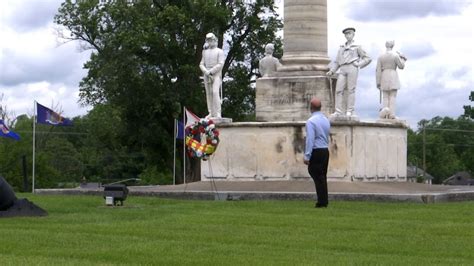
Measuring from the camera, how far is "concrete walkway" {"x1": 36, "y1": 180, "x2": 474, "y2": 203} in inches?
877

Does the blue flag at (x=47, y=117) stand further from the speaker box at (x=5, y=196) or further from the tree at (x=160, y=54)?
the speaker box at (x=5, y=196)

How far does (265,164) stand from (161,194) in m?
3.30

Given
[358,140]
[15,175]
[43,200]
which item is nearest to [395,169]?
[358,140]

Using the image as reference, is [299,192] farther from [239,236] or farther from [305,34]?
[239,236]

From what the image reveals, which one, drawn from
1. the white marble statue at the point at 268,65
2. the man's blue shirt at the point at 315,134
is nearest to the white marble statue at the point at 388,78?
the white marble statue at the point at 268,65

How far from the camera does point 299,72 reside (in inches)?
1114

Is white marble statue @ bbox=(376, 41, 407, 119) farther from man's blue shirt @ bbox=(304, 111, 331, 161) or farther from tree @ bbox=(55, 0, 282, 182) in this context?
tree @ bbox=(55, 0, 282, 182)

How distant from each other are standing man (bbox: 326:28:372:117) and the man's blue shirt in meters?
6.67

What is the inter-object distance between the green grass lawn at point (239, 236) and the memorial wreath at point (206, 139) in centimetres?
478

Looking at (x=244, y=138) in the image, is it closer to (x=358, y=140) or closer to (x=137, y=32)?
(x=358, y=140)

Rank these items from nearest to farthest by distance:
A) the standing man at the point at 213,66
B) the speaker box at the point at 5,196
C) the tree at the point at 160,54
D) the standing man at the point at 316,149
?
1. the speaker box at the point at 5,196
2. the standing man at the point at 316,149
3. the standing man at the point at 213,66
4. the tree at the point at 160,54

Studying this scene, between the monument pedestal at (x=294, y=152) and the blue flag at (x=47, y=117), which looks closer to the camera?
the monument pedestal at (x=294, y=152)

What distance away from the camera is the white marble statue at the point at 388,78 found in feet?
94.4

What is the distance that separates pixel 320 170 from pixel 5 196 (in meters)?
5.84
